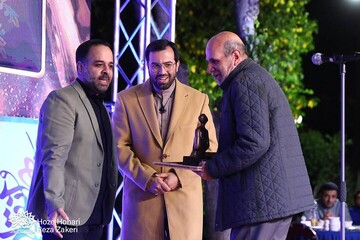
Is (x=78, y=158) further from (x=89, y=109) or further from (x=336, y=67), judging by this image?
(x=336, y=67)

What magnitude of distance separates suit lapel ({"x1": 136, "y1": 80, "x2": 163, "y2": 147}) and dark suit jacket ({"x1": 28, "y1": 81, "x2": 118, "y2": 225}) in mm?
567

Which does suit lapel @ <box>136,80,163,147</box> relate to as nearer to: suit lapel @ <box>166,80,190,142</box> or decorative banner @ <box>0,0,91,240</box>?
suit lapel @ <box>166,80,190,142</box>

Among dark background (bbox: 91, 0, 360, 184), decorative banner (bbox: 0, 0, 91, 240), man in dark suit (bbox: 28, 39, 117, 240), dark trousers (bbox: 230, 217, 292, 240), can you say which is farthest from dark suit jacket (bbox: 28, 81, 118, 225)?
dark background (bbox: 91, 0, 360, 184)

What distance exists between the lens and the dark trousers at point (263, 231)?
426 centimetres

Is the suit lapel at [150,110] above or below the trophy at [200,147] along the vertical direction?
above

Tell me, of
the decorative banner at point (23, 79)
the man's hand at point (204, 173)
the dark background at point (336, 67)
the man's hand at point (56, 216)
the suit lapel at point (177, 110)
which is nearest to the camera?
the man's hand at point (56, 216)

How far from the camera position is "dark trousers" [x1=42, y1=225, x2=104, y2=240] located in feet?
14.3

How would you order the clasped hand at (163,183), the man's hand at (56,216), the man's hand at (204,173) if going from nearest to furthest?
the man's hand at (56,216), the man's hand at (204,173), the clasped hand at (163,183)

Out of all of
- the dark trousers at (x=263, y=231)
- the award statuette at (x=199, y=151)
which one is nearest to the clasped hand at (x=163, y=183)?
the award statuette at (x=199, y=151)

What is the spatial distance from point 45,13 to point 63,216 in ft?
7.79

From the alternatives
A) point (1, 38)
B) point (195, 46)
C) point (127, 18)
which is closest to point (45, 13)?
point (1, 38)

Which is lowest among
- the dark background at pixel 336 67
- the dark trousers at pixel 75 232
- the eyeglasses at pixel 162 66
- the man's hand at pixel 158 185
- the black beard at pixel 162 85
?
the dark trousers at pixel 75 232

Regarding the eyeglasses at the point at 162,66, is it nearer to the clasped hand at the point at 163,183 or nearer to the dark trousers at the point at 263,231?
the clasped hand at the point at 163,183

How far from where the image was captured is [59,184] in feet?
14.1
